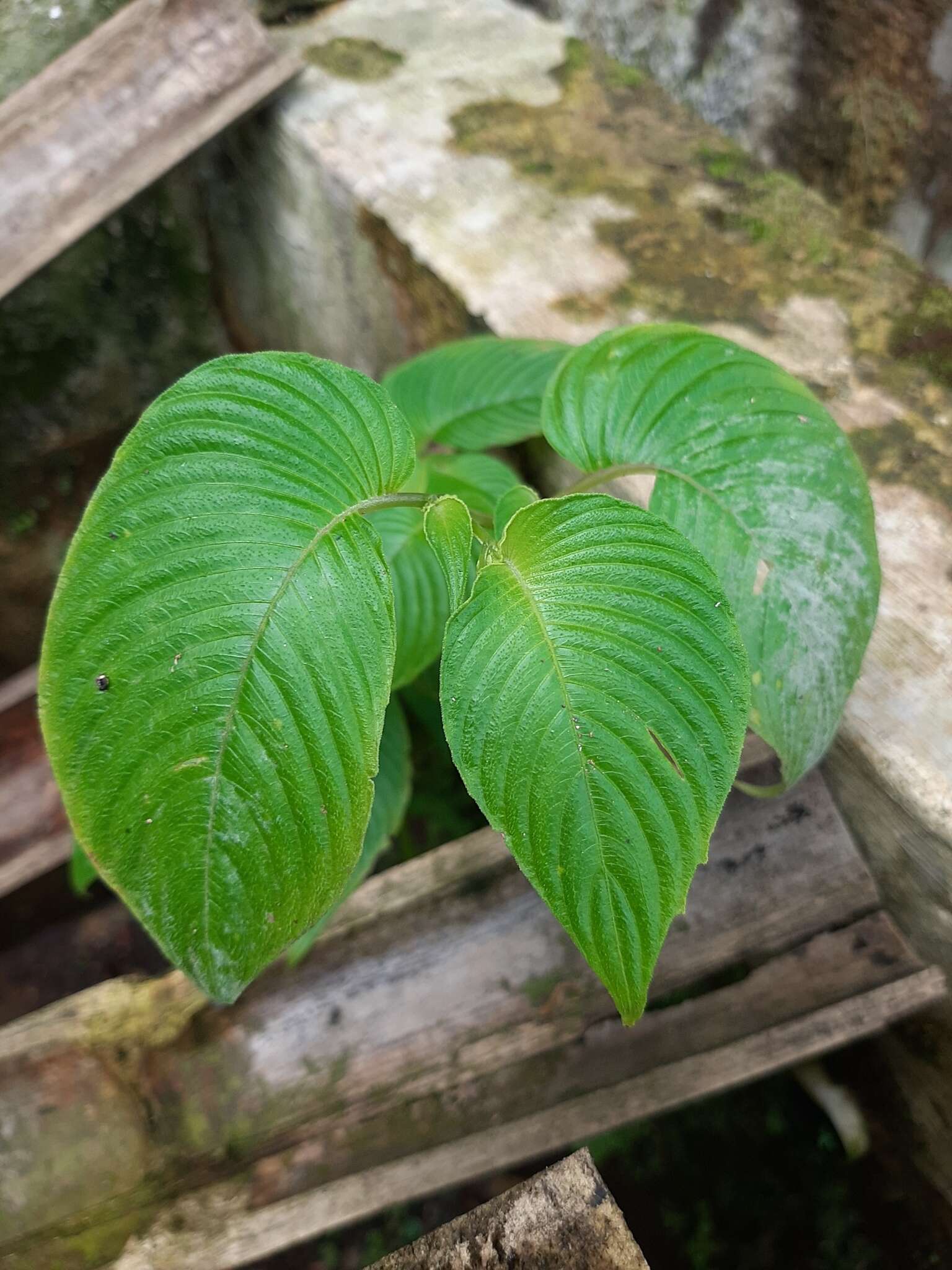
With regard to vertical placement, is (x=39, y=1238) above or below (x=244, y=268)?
below

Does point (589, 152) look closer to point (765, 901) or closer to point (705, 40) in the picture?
point (705, 40)

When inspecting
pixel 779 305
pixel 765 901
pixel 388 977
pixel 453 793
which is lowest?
pixel 453 793

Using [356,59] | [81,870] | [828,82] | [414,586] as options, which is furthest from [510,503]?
[828,82]

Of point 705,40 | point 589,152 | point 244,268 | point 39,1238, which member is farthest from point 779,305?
point 39,1238

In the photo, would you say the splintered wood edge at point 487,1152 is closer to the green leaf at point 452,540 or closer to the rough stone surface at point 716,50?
the green leaf at point 452,540

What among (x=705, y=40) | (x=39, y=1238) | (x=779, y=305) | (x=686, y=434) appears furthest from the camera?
(x=705, y=40)

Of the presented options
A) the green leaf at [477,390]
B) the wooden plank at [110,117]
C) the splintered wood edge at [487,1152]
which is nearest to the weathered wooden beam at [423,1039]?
the splintered wood edge at [487,1152]
